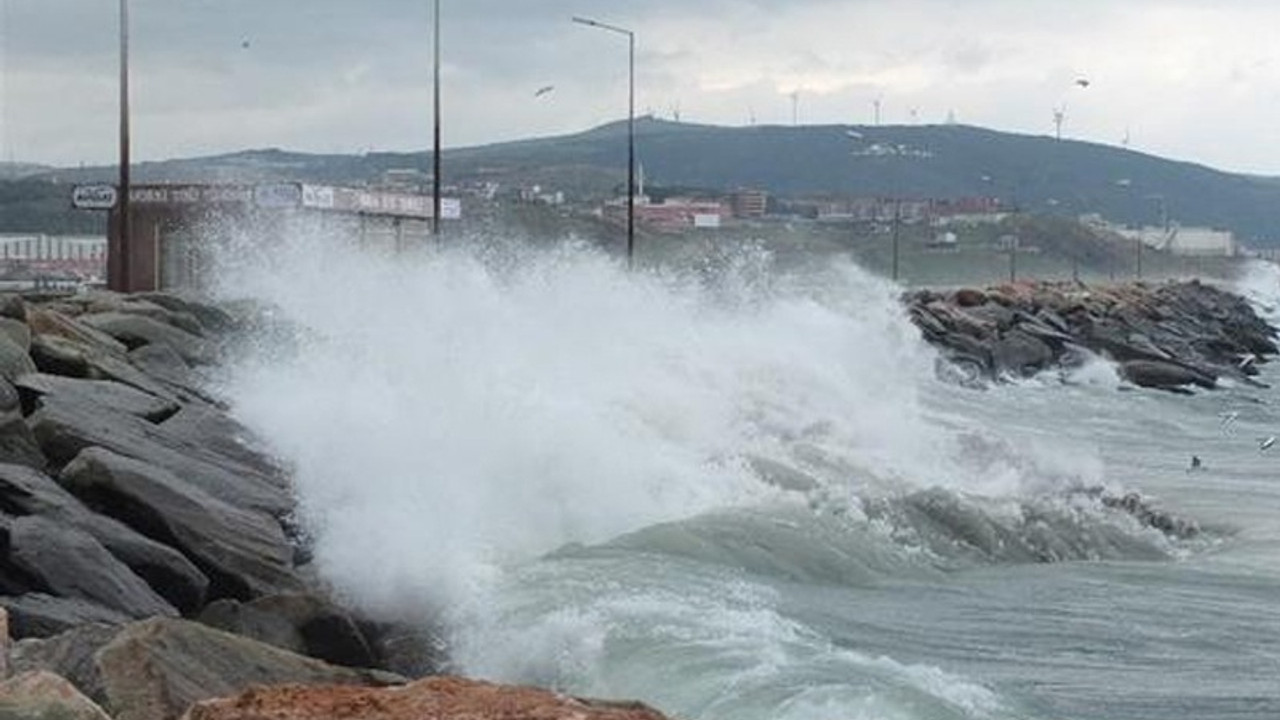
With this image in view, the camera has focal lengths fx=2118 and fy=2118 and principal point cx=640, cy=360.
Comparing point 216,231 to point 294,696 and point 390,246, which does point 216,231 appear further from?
point 294,696

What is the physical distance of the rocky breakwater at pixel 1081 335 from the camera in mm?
43094

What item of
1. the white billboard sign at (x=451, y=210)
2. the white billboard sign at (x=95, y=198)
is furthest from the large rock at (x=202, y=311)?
the white billboard sign at (x=451, y=210)

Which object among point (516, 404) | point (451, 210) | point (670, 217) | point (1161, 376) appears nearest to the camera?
point (516, 404)

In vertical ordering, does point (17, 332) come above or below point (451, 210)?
below

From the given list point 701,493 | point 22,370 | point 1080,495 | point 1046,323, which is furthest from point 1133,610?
point 1046,323

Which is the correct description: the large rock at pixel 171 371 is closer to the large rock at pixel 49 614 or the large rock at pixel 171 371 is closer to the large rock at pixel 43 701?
the large rock at pixel 49 614

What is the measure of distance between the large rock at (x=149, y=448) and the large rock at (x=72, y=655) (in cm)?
432

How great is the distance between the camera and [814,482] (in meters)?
17.2

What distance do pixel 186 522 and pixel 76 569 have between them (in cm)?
142

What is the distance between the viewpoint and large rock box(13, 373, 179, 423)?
12.6 meters

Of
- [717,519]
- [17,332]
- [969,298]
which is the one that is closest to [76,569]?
[17,332]

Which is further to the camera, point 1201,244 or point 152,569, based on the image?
point 1201,244

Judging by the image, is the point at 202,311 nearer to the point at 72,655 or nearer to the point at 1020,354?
the point at 72,655

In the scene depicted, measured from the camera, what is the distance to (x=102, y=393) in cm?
1346
